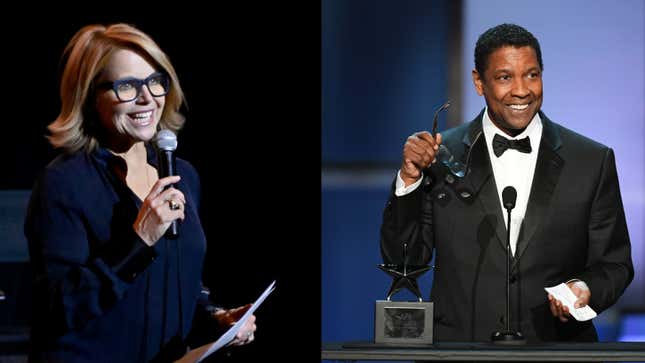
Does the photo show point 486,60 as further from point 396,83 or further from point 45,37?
point 45,37

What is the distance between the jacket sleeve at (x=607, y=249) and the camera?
5965mm

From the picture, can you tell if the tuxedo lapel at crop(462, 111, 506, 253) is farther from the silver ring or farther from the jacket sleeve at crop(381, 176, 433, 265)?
the silver ring

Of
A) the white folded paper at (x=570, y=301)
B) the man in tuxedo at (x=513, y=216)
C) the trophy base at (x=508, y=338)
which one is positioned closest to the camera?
the trophy base at (x=508, y=338)

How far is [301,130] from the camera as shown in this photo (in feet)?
20.4

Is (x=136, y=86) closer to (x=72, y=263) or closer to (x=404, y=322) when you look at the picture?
(x=72, y=263)

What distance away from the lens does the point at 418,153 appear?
5973 mm

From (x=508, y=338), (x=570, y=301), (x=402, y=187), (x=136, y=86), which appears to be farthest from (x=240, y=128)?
(x=570, y=301)

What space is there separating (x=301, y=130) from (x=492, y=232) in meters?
1.12

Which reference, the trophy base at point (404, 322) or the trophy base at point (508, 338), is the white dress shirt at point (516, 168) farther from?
the trophy base at point (404, 322)

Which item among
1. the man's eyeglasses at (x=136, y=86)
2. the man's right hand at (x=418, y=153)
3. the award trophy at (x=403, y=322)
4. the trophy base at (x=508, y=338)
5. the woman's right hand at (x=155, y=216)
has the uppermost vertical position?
the man's eyeglasses at (x=136, y=86)

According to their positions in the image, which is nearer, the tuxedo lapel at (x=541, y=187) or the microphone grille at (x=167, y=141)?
the microphone grille at (x=167, y=141)

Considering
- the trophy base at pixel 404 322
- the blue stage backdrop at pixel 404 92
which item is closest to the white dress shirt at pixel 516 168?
the blue stage backdrop at pixel 404 92

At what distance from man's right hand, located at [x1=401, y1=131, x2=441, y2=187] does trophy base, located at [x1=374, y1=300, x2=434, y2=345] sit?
0.77 m

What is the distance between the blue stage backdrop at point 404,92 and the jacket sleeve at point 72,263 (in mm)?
1373
